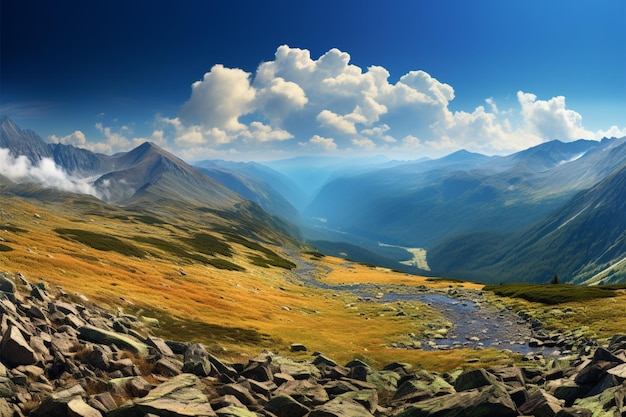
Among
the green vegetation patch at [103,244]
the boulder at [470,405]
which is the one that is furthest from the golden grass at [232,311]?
the boulder at [470,405]

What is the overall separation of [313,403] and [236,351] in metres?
21.9

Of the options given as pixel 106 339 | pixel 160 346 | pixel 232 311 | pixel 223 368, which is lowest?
pixel 232 311

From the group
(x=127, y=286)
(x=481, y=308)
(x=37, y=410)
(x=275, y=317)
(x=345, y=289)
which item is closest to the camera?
(x=37, y=410)

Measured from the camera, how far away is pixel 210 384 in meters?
26.8

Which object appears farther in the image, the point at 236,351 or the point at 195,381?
the point at 236,351

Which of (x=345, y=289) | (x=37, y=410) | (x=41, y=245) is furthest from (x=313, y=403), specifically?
(x=345, y=289)

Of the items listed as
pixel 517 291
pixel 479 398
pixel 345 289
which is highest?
pixel 479 398

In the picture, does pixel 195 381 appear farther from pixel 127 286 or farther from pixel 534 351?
pixel 534 351

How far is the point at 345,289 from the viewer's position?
144875 millimetres

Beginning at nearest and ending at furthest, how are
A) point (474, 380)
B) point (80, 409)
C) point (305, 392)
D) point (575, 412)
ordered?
point (80, 409) < point (575, 412) < point (305, 392) < point (474, 380)

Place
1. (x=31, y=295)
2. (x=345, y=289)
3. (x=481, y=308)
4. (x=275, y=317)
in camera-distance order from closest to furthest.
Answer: (x=31, y=295)
(x=275, y=317)
(x=481, y=308)
(x=345, y=289)

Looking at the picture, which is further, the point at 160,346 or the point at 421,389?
the point at 160,346

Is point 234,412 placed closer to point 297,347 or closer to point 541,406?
point 541,406

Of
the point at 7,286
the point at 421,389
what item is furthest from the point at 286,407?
the point at 7,286
